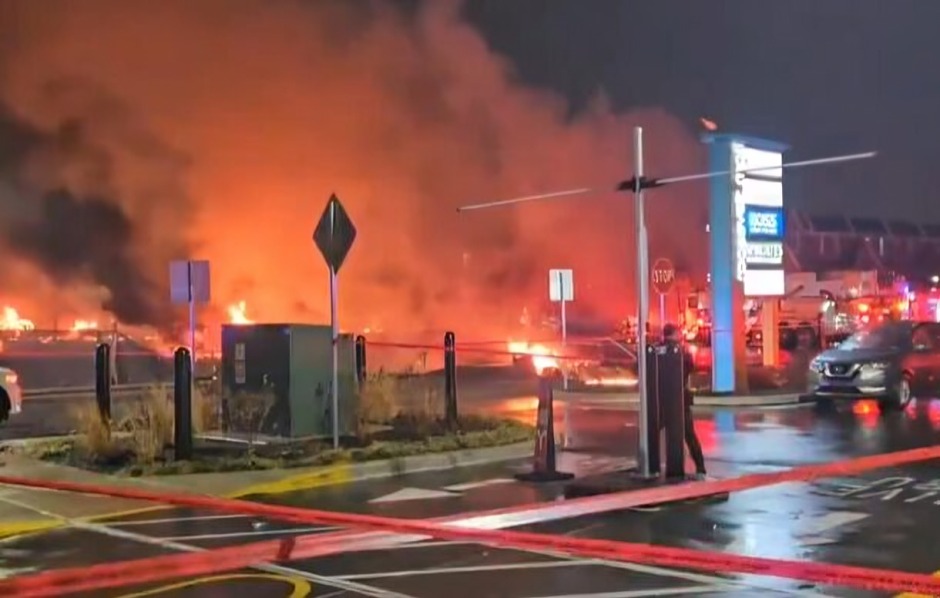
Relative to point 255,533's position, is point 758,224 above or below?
above

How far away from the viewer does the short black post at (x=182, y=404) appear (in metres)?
A: 9.84

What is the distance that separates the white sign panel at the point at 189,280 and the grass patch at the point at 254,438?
1394mm

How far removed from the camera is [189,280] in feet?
44.6

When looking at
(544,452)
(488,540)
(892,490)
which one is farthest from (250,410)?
(488,540)

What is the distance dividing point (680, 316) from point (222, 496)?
949 inches

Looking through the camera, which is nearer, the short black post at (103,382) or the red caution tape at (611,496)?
the red caution tape at (611,496)

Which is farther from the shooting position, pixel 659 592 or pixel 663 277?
pixel 663 277

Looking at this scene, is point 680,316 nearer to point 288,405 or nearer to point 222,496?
point 288,405

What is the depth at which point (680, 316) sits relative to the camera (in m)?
31.5

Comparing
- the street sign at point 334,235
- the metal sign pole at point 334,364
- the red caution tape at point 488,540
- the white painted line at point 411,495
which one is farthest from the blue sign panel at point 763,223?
the red caution tape at point 488,540

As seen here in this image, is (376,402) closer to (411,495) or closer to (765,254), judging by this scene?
(411,495)

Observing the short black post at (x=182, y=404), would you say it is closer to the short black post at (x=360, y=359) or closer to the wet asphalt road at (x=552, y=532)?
the wet asphalt road at (x=552, y=532)

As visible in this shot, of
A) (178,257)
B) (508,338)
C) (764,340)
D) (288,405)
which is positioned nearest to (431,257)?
(508,338)

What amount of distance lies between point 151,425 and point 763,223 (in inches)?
462
